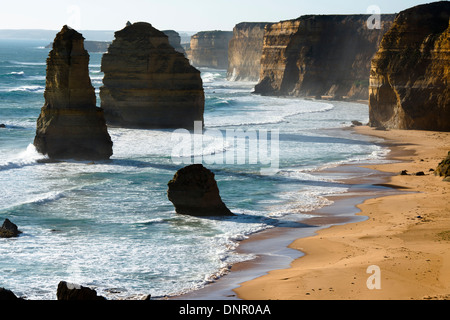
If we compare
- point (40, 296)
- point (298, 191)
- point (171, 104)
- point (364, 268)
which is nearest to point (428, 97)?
point (171, 104)

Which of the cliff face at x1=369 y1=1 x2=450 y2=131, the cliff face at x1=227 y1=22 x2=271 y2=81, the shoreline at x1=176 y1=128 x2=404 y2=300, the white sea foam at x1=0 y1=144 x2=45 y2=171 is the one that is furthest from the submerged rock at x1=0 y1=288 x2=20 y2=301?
the cliff face at x1=227 y1=22 x2=271 y2=81

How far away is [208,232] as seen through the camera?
18.8 metres

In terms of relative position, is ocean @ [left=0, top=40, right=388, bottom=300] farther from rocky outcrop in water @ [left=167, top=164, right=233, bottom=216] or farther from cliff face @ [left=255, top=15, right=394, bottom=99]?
cliff face @ [left=255, top=15, right=394, bottom=99]

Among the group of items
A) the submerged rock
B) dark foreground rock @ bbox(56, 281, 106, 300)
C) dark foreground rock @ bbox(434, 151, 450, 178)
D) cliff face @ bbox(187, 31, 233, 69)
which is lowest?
dark foreground rock @ bbox(434, 151, 450, 178)

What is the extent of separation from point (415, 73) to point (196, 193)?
86.8 ft

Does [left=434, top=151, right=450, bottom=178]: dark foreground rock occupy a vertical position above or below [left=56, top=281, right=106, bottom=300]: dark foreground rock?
below

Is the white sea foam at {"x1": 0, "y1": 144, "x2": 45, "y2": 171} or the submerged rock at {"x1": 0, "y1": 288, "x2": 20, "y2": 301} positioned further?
the white sea foam at {"x1": 0, "y1": 144, "x2": 45, "y2": 171}

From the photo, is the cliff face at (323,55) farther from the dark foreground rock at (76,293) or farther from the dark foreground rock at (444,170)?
the dark foreground rock at (76,293)

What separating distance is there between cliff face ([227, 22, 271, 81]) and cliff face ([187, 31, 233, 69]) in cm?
3715

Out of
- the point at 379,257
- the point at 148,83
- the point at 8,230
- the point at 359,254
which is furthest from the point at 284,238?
the point at 148,83

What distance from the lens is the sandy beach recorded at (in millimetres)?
12930

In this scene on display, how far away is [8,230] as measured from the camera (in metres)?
17.7
